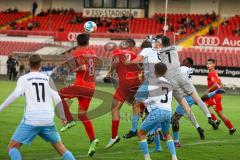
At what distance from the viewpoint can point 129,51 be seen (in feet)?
48.8

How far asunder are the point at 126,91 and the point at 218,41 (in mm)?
31022

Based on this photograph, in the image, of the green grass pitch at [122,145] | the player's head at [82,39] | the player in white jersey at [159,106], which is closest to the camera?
the player in white jersey at [159,106]

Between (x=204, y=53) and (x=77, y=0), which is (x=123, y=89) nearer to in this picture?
(x=204, y=53)

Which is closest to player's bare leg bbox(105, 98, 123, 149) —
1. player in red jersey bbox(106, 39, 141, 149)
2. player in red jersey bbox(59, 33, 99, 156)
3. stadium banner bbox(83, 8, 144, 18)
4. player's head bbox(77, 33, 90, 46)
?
player in red jersey bbox(106, 39, 141, 149)

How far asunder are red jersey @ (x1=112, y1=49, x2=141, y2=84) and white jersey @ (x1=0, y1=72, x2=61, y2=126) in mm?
5066

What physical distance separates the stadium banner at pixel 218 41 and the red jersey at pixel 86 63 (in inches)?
1258

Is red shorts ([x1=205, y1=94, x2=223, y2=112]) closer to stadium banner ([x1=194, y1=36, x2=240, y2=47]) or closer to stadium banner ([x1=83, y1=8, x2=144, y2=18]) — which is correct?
stadium banner ([x1=194, y1=36, x2=240, y2=47])

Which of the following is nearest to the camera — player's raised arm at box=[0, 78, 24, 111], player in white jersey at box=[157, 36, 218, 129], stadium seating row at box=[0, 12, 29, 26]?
player's raised arm at box=[0, 78, 24, 111]

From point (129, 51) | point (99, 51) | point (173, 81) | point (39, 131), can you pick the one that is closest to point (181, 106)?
point (173, 81)

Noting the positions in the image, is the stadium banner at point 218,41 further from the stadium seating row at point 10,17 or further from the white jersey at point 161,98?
the white jersey at point 161,98

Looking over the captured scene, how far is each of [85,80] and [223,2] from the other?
4246 cm

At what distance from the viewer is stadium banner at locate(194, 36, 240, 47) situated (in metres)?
44.8

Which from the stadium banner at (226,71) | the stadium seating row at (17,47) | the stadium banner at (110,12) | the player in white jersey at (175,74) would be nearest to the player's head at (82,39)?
the player in white jersey at (175,74)

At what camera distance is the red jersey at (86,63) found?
1349 cm
